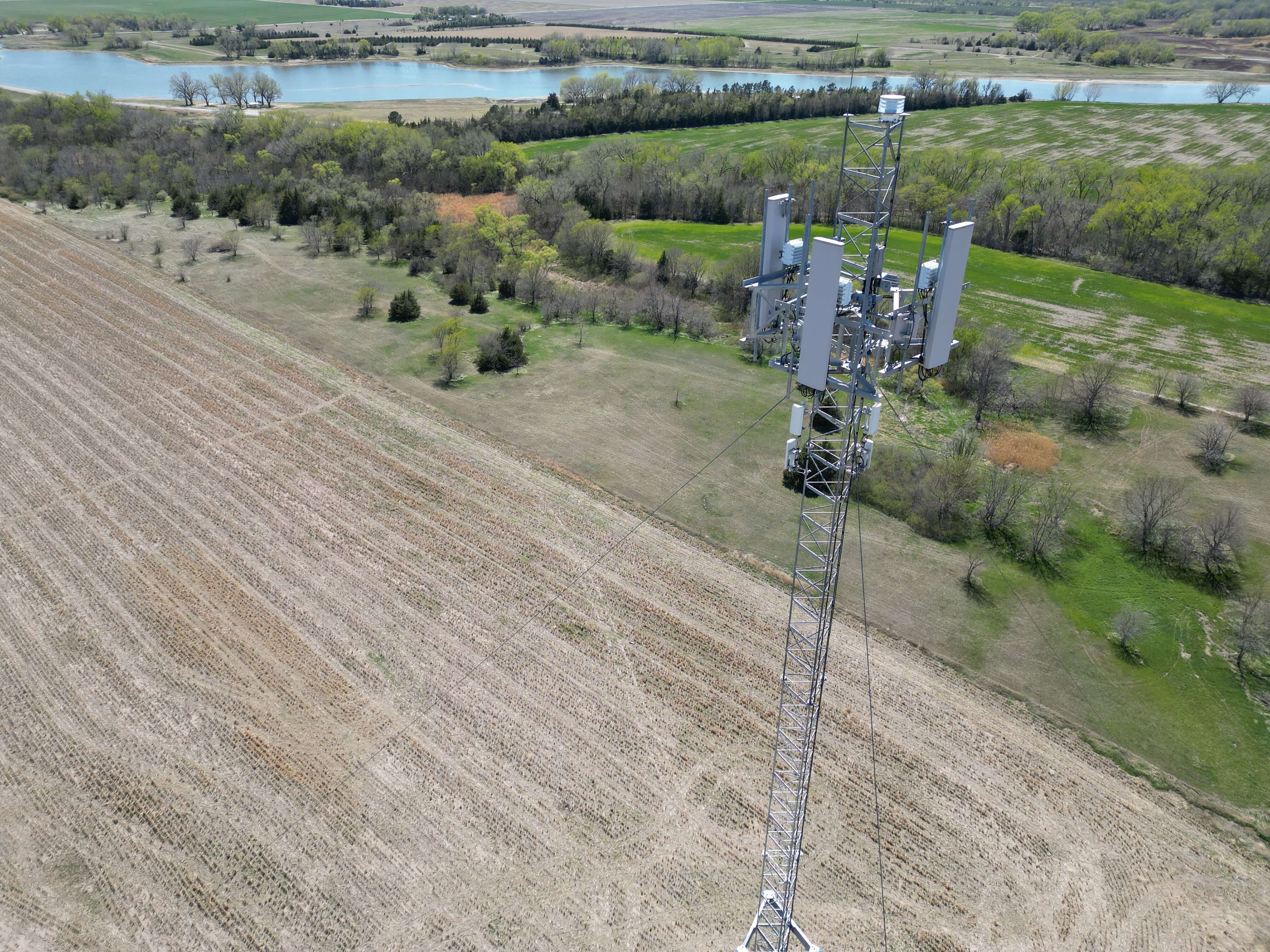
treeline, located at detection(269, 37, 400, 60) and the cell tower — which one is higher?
treeline, located at detection(269, 37, 400, 60)

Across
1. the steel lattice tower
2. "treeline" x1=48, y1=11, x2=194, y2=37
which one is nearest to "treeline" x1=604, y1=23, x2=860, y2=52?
"treeline" x1=48, y1=11, x2=194, y2=37

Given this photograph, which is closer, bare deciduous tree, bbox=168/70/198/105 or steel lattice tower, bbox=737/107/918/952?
steel lattice tower, bbox=737/107/918/952

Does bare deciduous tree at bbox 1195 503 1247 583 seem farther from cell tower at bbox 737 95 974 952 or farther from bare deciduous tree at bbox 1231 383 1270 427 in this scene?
cell tower at bbox 737 95 974 952

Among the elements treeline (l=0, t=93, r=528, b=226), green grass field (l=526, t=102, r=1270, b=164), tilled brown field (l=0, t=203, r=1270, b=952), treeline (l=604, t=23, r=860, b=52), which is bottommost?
tilled brown field (l=0, t=203, r=1270, b=952)

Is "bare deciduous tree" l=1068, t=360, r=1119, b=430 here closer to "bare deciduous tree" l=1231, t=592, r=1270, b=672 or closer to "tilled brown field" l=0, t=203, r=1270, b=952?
"bare deciduous tree" l=1231, t=592, r=1270, b=672

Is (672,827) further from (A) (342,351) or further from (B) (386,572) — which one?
(A) (342,351)

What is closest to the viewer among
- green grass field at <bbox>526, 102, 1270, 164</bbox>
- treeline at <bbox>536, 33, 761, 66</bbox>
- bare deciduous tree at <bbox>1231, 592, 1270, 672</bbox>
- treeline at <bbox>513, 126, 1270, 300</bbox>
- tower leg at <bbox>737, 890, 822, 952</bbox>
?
tower leg at <bbox>737, 890, 822, 952</bbox>

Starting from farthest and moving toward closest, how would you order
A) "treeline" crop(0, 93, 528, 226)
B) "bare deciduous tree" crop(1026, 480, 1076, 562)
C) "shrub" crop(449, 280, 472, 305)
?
"treeline" crop(0, 93, 528, 226) < "shrub" crop(449, 280, 472, 305) < "bare deciduous tree" crop(1026, 480, 1076, 562)
